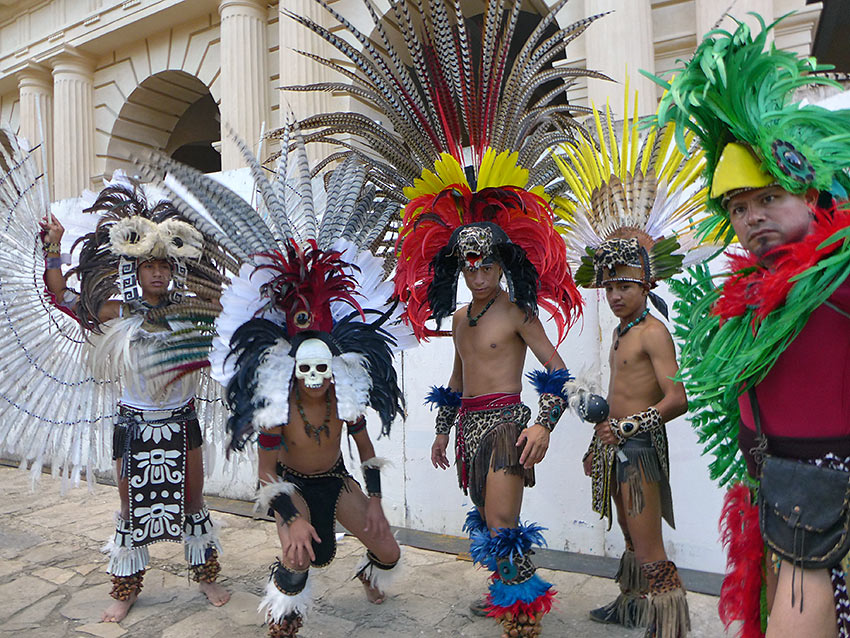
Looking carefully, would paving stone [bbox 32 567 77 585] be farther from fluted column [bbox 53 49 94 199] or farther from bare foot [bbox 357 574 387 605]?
fluted column [bbox 53 49 94 199]

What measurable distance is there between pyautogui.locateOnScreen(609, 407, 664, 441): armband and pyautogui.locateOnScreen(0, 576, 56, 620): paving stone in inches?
128

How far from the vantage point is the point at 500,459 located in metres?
2.57

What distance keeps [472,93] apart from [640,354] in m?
1.43

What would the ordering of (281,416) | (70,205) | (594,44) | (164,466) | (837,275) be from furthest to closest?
(594,44) < (70,205) < (164,466) < (281,416) < (837,275)

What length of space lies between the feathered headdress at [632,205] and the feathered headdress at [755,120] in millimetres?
811

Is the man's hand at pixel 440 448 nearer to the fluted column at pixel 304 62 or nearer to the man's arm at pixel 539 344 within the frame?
the man's arm at pixel 539 344

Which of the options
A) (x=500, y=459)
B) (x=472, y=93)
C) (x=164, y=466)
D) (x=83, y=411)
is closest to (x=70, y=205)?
(x=83, y=411)

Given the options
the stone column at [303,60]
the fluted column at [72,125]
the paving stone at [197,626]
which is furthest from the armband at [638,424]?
the fluted column at [72,125]

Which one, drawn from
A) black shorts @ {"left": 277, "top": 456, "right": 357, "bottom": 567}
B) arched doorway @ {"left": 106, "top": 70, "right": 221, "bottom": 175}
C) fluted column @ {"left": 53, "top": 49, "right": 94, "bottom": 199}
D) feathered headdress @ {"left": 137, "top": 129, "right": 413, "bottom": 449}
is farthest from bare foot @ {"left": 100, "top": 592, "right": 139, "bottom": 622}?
fluted column @ {"left": 53, "top": 49, "right": 94, "bottom": 199}

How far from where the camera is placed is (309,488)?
Result: 105 inches

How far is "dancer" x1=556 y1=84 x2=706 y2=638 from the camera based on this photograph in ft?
8.11

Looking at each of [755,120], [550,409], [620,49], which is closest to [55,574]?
[550,409]

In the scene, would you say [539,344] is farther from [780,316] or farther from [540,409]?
[780,316]

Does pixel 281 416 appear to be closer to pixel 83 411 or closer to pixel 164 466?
pixel 164 466
